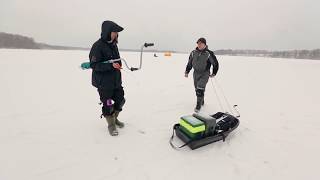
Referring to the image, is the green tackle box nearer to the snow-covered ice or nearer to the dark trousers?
the snow-covered ice

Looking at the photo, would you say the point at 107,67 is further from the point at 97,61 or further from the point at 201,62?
the point at 201,62

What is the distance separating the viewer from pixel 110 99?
12.3 feet

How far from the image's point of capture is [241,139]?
391 cm

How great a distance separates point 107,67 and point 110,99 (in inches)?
25.6

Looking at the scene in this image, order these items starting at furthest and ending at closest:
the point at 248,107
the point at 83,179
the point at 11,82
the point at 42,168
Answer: the point at 11,82
the point at 248,107
the point at 42,168
the point at 83,179

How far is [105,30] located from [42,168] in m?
2.40

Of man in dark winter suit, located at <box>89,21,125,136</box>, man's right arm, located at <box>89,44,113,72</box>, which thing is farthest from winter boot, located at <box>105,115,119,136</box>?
man's right arm, located at <box>89,44,113,72</box>

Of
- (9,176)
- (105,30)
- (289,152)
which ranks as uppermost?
(105,30)

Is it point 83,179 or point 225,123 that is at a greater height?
point 225,123

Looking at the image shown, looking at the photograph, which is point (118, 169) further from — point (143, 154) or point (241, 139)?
point (241, 139)

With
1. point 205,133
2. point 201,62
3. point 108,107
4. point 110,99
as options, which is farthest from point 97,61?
point 201,62

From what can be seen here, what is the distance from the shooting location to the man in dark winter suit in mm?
3414

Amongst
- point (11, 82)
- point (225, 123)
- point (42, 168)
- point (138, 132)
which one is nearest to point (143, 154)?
point (138, 132)

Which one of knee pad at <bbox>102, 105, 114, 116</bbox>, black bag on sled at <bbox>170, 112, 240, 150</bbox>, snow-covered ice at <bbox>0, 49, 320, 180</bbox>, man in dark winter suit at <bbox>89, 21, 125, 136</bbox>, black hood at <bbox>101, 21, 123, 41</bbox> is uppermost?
black hood at <bbox>101, 21, 123, 41</bbox>
